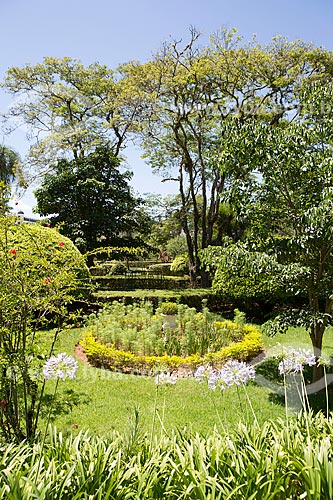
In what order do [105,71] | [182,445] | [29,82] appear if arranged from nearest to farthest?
1. [182,445]
2. [29,82]
3. [105,71]

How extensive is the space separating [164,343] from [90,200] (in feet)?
30.5

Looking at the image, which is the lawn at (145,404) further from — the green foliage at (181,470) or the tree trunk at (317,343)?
the green foliage at (181,470)

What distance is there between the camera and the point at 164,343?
20.6ft

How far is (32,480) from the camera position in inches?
64.7

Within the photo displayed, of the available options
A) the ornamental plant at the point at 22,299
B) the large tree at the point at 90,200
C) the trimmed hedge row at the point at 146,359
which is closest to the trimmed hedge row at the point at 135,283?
the large tree at the point at 90,200

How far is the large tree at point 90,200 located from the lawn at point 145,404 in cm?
886

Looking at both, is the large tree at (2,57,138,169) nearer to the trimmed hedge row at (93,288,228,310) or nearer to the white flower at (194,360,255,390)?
the trimmed hedge row at (93,288,228,310)

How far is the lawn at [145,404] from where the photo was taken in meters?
3.89

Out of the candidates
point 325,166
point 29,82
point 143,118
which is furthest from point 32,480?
point 29,82

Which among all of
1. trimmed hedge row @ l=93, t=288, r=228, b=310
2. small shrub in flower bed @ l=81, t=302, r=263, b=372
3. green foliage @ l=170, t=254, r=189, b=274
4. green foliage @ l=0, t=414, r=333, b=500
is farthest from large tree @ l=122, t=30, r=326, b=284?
green foliage @ l=0, t=414, r=333, b=500

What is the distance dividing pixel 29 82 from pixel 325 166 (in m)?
14.7

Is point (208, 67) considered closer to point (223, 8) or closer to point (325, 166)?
point (223, 8)

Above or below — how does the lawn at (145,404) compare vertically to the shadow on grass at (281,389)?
above

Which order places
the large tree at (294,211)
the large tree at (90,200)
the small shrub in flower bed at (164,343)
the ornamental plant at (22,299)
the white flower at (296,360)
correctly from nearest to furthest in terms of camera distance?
the white flower at (296,360), the ornamental plant at (22,299), the large tree at (294,211), the small shrub in flower bed at (164,343), the large tree at (90,200)
